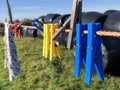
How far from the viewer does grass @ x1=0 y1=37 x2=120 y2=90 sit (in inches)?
281

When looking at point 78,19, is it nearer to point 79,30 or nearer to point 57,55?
point 79,30

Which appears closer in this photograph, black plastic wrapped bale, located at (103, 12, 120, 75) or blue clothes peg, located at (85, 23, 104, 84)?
blue clothes peg, located at (85, 23, 104, 84)

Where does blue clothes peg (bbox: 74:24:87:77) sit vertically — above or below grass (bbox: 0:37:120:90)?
above

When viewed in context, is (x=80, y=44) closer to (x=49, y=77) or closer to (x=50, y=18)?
(x=49, y=77)

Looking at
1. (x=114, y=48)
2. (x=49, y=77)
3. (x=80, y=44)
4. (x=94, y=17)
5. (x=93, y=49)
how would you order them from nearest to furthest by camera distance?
(x=93, y=49) < (x=80, y=44) < (x=114, y=48) < (x=49, y=77) < (x=94, y=17)

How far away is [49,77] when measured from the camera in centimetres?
791

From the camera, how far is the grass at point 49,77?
281 inches

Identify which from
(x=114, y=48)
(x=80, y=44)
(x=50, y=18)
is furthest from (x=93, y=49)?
(x=50, y=18)

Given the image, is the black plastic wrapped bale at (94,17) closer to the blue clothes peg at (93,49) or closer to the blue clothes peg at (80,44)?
the blue clothes peg at (80,44)

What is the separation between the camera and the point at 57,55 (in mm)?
9250

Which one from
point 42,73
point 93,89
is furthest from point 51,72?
point 93,89

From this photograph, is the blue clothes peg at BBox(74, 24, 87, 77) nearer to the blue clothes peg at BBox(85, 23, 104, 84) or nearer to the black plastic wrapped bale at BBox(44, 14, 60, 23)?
the blue clothes peg at BBox(85, 23, 104, 84)

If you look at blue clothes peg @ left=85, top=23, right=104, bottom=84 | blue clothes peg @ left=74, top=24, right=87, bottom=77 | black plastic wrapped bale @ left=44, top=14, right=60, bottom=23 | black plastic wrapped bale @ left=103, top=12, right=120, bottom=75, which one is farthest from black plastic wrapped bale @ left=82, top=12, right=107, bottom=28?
black plastic wrapped bale @ left=44, top=14, right=60, bottom=23

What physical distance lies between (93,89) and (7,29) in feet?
7.57
